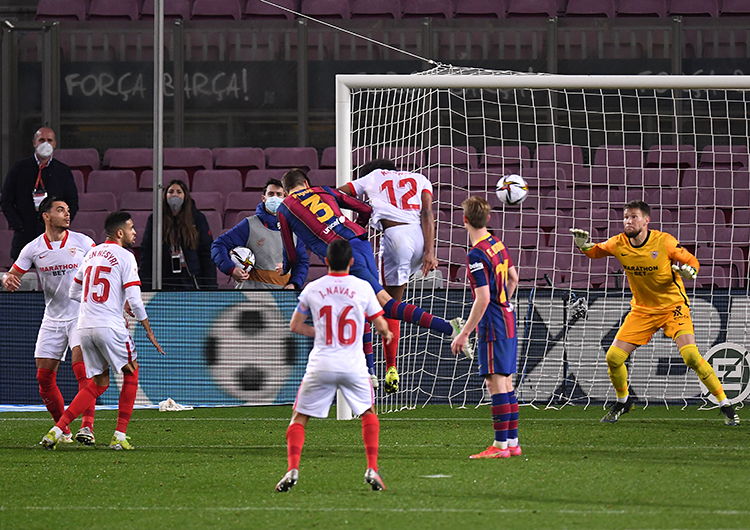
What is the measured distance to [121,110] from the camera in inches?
585

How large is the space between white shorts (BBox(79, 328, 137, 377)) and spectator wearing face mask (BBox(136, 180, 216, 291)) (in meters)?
3.30

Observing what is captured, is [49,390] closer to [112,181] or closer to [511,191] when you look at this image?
[511,191]

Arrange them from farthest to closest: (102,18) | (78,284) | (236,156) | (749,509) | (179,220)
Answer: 1. (102,18)
2. (236,156)
3. (179,220)
4. (78,284)
5. (749,509)

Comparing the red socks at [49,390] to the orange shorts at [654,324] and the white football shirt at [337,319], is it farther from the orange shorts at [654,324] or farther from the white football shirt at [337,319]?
the orange shorts at [654,324]

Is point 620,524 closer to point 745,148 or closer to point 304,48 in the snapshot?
point 745,148

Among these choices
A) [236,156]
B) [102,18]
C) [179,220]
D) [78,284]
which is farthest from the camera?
[102,18]

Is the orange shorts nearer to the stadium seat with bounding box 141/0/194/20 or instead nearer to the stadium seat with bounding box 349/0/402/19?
the stadium seat with bounding box 349/0/402/19

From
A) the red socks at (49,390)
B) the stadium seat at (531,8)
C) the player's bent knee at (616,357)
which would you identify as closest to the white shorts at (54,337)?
the red socks at (49,390)

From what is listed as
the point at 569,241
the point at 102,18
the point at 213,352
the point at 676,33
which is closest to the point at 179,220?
the point at 213,352

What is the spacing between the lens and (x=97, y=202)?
13828 mm

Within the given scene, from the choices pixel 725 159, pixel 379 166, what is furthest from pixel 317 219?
pixel 725 159

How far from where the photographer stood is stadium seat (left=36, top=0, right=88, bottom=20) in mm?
15695

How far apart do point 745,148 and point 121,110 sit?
349 inches

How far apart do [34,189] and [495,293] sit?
7172mm
